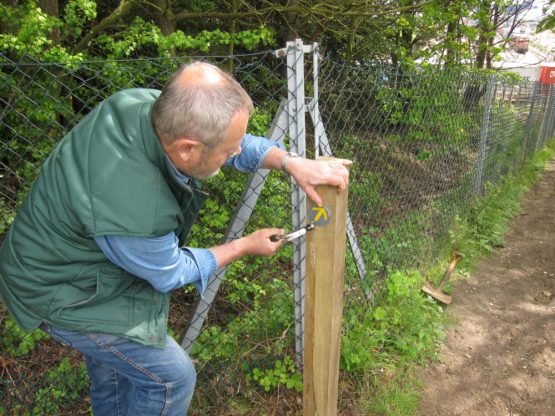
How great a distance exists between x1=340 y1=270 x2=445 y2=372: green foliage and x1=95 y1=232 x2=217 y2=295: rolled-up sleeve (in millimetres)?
1500

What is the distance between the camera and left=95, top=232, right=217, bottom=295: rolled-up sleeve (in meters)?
1.27

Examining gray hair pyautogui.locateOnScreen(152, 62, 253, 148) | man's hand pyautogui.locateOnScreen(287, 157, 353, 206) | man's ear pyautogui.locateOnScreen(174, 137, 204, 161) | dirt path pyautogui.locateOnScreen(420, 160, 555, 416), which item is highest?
gray hair pyautogui.locateOnScreen(152, 62, 253, 148)

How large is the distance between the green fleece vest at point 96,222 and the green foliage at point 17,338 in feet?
4.10

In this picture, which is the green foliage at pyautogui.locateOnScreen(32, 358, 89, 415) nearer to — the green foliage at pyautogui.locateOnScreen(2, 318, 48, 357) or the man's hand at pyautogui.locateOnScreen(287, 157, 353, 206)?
the green foliage at pyautogui.locateOnScreen(2, 318, 48, 357)

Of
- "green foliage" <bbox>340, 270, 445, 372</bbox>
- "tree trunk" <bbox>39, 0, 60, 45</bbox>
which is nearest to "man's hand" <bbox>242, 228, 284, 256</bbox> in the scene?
"green foliage" <bbox>340, 270, 445, 372</bbox>

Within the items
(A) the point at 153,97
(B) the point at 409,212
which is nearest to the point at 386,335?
(B) the point at 409,212

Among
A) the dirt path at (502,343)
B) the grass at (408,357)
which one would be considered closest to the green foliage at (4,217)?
the grass at (408,357)

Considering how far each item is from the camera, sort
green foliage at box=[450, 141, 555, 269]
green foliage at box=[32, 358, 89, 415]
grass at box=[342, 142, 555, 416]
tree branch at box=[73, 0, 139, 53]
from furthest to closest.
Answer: green foliage at box=[450, 141, 555, 269], tree branch at box=[73, 0, 139, 53], grass at box=[342, 142, 555, 416], green foliage at box=[32, 358, 89, 415]

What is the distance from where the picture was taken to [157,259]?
132 centimetres

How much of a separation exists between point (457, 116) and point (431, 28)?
319 cm

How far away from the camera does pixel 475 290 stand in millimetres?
3924

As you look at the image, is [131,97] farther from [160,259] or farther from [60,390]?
[60,390]

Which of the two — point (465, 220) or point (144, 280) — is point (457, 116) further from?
point (144, 280)

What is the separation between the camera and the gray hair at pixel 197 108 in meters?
1.22
